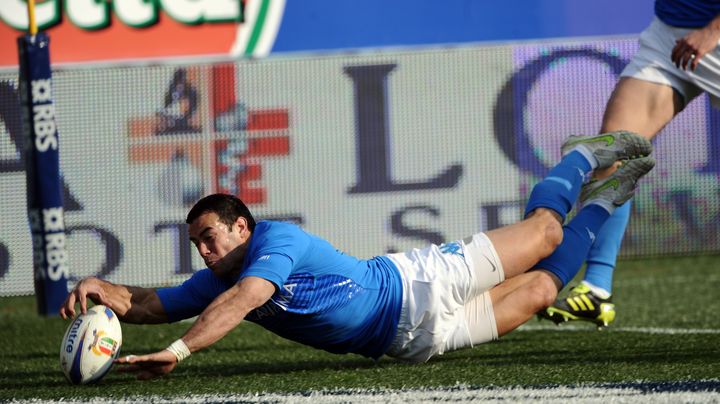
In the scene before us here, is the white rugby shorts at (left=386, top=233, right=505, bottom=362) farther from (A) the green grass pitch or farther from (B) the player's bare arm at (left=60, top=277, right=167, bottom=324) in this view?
(B) the player's bare arm at (left=60, top=277, right=167, bottom=324)

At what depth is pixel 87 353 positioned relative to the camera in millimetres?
4195

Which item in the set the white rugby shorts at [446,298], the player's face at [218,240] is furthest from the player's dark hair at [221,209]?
the white rugby shorts at [446,298]

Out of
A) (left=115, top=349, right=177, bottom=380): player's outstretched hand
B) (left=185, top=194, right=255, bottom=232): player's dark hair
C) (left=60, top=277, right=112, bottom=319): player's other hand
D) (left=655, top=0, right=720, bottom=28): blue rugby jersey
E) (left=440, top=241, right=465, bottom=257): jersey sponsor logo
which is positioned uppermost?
(left=655, top=0, right=720, bottom=28): blue rugby jersey

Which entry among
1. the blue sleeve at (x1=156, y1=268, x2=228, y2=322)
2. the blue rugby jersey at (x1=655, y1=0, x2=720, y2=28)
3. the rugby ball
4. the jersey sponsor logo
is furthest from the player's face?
the blue rugby jersey at (x1=655, y1=0, x2=720, y2=28)

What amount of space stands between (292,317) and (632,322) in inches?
102

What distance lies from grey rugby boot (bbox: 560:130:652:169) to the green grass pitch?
81cm

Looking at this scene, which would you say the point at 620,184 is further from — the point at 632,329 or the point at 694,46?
the point at 632,329

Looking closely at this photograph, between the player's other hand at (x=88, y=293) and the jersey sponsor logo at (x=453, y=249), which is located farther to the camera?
the jersey sponsor logo at (x=453, y=249)

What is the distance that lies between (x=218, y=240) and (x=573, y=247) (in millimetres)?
1567

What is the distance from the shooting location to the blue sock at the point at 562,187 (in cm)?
498

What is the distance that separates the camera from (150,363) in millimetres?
3811

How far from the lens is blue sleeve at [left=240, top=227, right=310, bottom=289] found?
13.3 ft

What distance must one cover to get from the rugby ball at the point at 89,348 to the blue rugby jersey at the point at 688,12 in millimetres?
2734

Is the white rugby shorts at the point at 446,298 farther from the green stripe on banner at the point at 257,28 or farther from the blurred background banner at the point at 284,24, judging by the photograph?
the green stripe on banner at the point at 257,28
